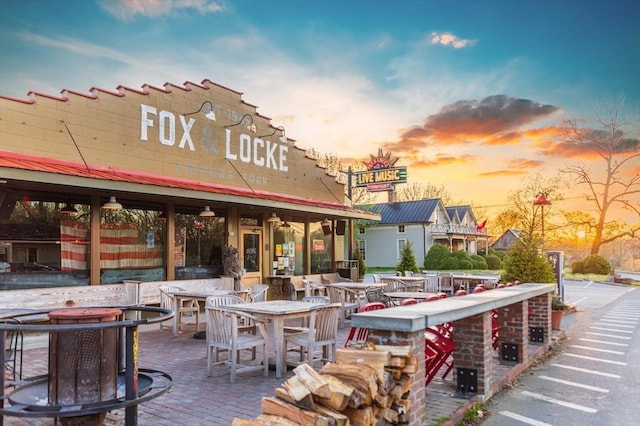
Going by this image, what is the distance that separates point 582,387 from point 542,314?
8.14ft

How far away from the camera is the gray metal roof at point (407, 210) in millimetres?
38219

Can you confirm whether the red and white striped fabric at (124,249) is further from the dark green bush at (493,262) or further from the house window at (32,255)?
the dark green bush at (493,262)

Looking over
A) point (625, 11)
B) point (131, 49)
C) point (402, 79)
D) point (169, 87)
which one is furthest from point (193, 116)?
point (625, 11)

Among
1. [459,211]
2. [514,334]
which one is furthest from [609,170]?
[514,334]

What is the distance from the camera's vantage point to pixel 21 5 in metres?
12.1

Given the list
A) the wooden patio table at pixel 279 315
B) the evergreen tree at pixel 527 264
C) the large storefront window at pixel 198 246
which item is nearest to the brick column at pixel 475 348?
the wooden patio table at pixel 279 315

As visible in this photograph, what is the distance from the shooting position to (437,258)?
33.4m

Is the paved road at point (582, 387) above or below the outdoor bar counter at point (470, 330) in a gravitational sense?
below

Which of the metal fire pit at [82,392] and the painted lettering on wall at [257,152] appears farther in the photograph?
the painted lettering on wall at [257,152]

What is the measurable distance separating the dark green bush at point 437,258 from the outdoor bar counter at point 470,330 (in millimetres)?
24708

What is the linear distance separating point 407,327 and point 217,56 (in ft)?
42.6

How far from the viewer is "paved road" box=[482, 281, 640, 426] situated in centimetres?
501

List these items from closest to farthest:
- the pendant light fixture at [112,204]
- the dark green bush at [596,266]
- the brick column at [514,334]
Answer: the brick column at [514,334]
the pendant light fixture at [112,204]
the dark green bush at [596,266]

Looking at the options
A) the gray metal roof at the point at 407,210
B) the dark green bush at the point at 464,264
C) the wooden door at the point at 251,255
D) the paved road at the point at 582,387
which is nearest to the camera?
the paved road at the point at 582,387
